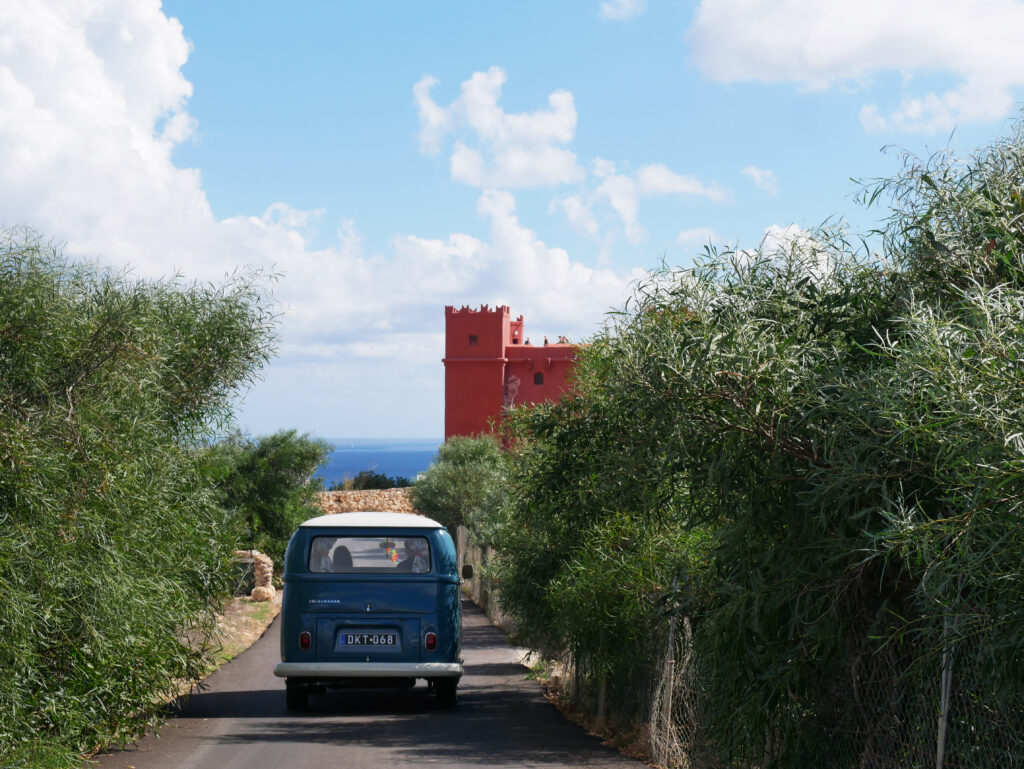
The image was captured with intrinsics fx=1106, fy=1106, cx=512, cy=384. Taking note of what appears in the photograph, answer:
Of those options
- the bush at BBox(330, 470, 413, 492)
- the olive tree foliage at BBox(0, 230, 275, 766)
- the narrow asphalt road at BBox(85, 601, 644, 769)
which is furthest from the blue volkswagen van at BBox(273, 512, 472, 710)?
the bush at BBox(330, 470, 413, 492)

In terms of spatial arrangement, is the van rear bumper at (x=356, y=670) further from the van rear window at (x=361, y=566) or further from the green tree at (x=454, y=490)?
the green tree at (x=454, y=490)

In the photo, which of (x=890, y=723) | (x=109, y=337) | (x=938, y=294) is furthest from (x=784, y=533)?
(x=109, y=337)

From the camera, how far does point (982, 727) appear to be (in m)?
4.79

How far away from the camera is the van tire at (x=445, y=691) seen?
12.8m

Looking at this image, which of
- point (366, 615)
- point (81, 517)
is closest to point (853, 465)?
point (81, 517)

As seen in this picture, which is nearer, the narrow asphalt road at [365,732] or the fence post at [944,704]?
the fence post at [944,704]

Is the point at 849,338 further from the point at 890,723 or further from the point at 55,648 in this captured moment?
the point at 55,648

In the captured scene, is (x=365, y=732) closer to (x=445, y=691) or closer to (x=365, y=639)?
(x=365, y=639)

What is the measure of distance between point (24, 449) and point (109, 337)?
1.57 meters

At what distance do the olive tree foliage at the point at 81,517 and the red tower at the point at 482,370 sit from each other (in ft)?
124

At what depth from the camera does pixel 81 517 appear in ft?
26.6

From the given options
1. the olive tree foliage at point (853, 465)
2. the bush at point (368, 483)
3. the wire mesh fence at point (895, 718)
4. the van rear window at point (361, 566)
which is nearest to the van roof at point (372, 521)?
the van rear window at point (361, 566)

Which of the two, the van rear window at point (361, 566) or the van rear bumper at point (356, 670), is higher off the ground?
the van rear window at point (361, 566)

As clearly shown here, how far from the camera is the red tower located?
48.2 meters
